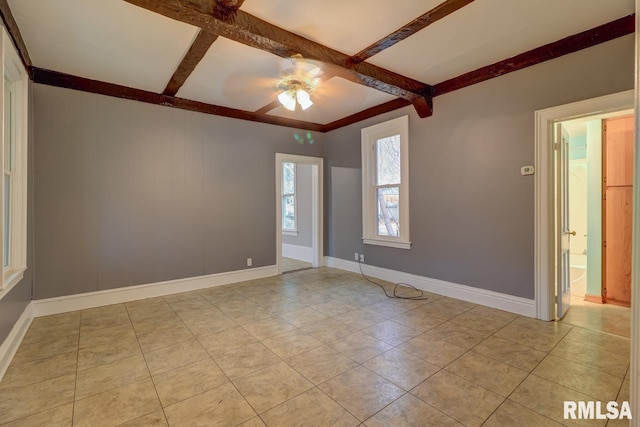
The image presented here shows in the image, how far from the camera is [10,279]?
2.37 metres

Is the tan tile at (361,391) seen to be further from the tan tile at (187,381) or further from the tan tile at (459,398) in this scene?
the tan tile at (187,381)

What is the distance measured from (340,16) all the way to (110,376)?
3.22 meters

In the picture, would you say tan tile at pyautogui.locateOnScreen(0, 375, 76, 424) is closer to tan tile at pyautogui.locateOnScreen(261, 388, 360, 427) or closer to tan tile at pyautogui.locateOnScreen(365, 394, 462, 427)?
tan tile at pyautogui.locateOnScreen(261, 388, 360, 427)

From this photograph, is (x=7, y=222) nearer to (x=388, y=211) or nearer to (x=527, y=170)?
(x=388, y=211)

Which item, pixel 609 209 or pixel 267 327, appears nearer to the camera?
pixel 267 327

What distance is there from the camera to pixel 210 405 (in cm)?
183

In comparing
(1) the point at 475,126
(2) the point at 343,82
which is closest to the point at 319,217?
(2) the point at 343,82

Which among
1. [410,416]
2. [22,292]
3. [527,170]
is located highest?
[527,170]

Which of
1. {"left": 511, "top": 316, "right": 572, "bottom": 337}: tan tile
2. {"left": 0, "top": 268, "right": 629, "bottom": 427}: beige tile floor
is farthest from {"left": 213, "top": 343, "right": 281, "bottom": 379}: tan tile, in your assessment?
{"left": 511, "top": 316, "right": 572, "bottom": 337}: tan tile

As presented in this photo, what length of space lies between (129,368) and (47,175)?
8.18ft

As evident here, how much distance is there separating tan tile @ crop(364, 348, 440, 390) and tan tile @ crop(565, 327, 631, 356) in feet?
4.88

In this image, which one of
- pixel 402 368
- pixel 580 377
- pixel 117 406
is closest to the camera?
pixel 117 406

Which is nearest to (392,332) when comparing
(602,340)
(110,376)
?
(602,340)

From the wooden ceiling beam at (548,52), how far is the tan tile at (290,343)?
3350 millimetres
